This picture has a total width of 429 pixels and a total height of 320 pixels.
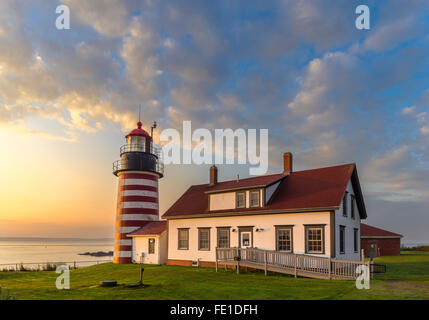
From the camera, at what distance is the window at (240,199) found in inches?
1069

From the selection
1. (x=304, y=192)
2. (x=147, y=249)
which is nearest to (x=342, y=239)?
(x=304, y=192)

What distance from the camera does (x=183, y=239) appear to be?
30.1m

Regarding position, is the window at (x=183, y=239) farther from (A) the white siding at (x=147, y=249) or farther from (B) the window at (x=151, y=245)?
(B) the window at (x=151, y=245)

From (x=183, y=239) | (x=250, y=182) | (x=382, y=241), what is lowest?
(x=382, y=241)

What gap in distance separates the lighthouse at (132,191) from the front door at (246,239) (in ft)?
37.9

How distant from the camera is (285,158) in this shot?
29.3m

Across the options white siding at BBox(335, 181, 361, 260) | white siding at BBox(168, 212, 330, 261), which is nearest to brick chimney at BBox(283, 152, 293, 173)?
white siding at BBox(335, 181, 361, 260)

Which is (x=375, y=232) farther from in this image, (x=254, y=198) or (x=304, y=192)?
(x=254, y=198)

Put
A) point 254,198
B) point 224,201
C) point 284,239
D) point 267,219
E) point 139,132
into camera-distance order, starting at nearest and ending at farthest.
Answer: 1. point 284,239
2. point 267,219
3. point 254,198
4. point 224,201
5. point 139,132

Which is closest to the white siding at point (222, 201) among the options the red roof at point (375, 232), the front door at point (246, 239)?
the front door at point (246, 239)

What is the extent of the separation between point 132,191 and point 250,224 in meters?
12.6

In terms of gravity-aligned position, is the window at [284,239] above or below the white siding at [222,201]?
below

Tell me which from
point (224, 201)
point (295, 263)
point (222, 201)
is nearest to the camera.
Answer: point (295, 263)

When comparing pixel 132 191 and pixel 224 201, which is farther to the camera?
pixel 132 191
